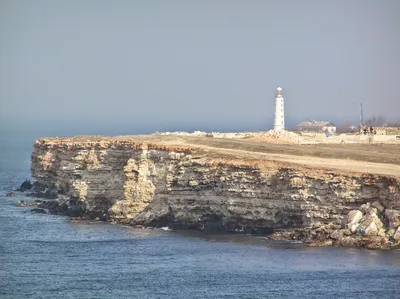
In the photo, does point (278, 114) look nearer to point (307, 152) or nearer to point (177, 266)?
point (307, 152)

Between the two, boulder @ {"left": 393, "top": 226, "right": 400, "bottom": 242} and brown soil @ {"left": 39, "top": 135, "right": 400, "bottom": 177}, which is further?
brown soil @ {"left": 39, "top": 135, "right": 400, "bottom": 177}

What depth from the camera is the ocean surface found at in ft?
157

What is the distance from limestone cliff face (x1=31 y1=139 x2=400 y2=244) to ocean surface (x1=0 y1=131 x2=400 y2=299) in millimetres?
1748

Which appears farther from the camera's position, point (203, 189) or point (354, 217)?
point (203, 189)

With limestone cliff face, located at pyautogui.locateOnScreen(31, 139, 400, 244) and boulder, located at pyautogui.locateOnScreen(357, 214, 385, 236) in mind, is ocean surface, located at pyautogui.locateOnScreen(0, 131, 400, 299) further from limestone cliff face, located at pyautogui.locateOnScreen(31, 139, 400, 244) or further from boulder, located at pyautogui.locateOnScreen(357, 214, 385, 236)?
limestone cliff face, located at pyautogui.locateOnScreen(31, 139, 400, 244)

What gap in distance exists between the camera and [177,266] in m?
53.3

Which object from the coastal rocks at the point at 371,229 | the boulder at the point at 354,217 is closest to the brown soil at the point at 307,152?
the coastal rocks at the point at 371,229

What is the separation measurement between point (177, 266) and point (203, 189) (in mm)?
11621

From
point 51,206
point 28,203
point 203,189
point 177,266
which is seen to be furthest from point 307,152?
point 28,203

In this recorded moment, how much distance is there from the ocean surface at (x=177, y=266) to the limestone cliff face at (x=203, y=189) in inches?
68.8

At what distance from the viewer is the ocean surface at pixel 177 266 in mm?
47938

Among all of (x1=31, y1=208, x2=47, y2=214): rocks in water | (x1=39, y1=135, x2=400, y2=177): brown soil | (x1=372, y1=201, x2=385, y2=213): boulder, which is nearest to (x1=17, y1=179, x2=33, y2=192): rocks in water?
(x1=39, y1=135, x2=400, y2=177): brown soil

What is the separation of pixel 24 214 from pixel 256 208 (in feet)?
63.5

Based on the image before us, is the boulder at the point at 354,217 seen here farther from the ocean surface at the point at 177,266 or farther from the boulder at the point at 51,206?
the boulder at the point at 51,206
